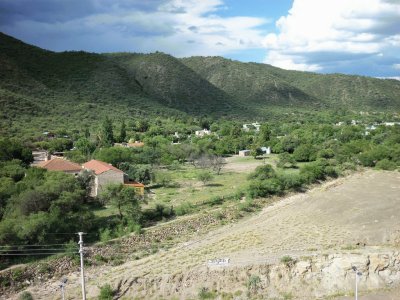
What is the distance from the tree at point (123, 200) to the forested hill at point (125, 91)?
49.5m

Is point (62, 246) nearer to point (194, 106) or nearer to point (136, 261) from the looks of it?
point (136, 261)

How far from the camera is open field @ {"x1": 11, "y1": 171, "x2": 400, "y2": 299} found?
77.5 ft

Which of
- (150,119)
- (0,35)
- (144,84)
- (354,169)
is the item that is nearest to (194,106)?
(144,84)

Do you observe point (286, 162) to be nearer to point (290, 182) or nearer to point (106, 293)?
point (290, 182)

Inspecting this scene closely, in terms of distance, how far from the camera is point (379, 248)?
86.5 feet

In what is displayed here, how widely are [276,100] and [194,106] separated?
48241mm

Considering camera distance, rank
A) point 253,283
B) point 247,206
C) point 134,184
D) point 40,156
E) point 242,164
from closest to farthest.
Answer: point 253,283 → point 247,206 → point 134,184 → point 40,156 → point 242,164

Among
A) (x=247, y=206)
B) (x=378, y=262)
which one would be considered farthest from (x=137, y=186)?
(x=378, y=262)

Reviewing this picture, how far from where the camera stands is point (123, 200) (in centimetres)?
3319

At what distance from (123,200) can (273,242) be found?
38.1 ft

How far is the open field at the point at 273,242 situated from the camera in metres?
23.6

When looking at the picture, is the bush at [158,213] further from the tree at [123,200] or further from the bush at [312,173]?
the bush at [312,173]

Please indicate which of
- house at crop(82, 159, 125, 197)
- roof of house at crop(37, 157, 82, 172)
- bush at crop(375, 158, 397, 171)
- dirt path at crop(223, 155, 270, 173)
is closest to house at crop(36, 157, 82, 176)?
roof of house at crop(37, 157, 82, 172)

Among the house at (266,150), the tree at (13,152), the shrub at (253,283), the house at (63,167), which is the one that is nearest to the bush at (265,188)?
the house at (63,167)
